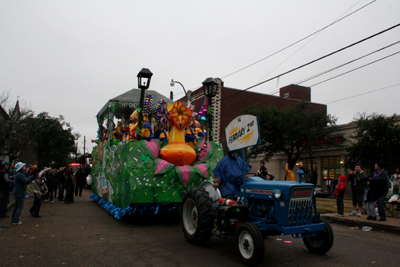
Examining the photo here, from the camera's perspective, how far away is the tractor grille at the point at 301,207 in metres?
4.56

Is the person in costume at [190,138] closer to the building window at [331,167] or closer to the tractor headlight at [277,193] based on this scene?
the tractor headlight at [277,193]

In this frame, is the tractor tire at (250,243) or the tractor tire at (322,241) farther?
the tractor tire at (322,241)

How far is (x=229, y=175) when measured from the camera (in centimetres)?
574

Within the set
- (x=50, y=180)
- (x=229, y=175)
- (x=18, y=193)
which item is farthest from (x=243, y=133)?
(x=50, y=180)

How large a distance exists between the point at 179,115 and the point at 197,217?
11.9 ft

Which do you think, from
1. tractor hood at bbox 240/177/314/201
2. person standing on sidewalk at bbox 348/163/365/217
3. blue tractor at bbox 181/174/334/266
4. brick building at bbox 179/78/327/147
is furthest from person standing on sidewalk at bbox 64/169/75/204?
brick building at bbox 179/78/327/147

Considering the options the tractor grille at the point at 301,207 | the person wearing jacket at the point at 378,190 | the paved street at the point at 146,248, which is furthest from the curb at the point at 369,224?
the tractor grille at the point at 301,207

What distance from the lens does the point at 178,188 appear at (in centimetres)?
789

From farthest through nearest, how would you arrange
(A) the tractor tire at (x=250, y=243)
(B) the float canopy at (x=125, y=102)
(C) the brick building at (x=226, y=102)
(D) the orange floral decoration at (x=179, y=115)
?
(C) the brick building at (x=226, y=102), (B) the float canopy at (x=125, y=102), (D) the orange floral decoration at (x=179, y=115), (A) the tractor tire at (x=250, y=243)

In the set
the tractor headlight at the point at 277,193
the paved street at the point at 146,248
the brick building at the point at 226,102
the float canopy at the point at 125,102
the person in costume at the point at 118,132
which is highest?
the brick building at the point at 226,102

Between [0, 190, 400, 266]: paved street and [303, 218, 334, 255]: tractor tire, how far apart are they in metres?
0.11

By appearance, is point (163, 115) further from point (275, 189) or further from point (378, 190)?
point (378, 190)

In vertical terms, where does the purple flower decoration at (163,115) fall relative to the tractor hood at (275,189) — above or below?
above

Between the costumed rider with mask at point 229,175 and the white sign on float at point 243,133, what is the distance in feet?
1.15
